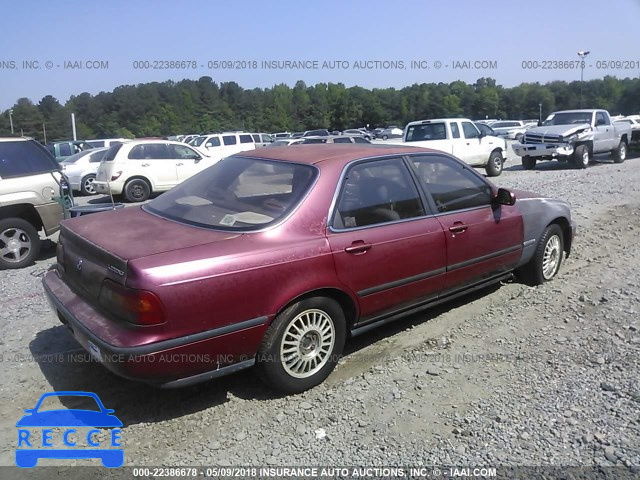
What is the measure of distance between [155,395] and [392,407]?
1.61 meters

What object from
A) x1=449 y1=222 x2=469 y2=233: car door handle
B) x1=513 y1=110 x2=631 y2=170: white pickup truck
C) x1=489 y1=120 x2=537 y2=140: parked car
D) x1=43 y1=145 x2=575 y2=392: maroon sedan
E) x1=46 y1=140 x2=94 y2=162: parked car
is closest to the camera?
x1=43 y1=145 x2=575 y2=392: maroon sedan

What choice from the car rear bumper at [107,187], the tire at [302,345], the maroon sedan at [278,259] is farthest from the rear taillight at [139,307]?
the car rear bumper at [107,187]

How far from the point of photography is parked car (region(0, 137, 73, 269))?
6.81 metres

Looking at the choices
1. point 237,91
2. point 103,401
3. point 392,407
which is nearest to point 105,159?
point 103,401

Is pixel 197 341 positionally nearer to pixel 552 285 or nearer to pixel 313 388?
pixel 313 388

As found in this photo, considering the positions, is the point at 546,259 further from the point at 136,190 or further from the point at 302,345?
the point at 136,190

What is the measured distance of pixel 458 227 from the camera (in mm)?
4387

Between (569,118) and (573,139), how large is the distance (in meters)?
1.46

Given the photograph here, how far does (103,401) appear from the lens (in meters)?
3.50

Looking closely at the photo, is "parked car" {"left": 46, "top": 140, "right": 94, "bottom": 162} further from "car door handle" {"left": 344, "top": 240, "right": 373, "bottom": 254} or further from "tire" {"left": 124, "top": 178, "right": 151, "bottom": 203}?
"car door handle" {"left": 344, "top": 240, "right": 373, "bottom": 254}

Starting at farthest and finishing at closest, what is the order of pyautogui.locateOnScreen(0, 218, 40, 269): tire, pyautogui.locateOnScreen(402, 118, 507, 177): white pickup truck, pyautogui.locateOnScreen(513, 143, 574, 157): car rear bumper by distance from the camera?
1. pyautogui.locateOnScreen(513, 143, 574, 157): car rear bumper
2. pyautogui.locateOnScreen(402, 118, 507, 177): white pickup truck
3. pyautogui.locateOnScreen(0, 218, 40, 269): tire

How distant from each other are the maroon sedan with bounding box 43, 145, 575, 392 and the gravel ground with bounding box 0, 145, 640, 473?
330 millimetres

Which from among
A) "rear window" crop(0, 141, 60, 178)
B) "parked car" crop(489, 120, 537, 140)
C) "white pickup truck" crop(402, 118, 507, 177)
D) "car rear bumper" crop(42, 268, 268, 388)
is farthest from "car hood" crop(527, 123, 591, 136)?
"parked car" crop(489, 120, 537, 140)

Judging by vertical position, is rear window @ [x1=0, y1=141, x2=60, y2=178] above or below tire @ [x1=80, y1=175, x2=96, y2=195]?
above
